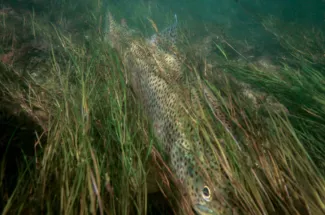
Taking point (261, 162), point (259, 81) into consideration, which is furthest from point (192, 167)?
point (259, 81)

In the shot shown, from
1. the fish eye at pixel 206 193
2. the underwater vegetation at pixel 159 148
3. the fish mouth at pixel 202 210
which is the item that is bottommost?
the fish mouth at pixel 202 210

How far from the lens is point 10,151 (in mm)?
2035

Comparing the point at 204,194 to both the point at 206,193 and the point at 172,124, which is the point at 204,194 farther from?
the point at 172,124

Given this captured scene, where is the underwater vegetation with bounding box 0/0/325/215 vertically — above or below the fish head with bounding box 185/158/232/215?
above

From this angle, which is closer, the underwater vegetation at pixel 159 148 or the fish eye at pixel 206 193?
the underwater vegetation at pixel 159 148

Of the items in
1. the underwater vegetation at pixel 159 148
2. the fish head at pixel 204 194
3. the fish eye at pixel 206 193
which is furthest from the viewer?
the fish eye at pixel 206 193

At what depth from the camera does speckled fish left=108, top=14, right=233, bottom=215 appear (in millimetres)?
1626

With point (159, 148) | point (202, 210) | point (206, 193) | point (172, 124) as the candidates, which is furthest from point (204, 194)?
point (172, 124)

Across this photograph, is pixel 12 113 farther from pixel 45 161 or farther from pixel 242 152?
pixel 242 152

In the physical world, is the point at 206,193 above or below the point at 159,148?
below

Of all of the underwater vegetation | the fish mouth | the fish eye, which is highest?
the underwater vegetation

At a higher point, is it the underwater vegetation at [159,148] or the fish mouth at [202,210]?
the underwater vegetation at [159,148]

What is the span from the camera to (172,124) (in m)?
2.51

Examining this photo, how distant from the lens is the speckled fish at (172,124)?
1626mm
